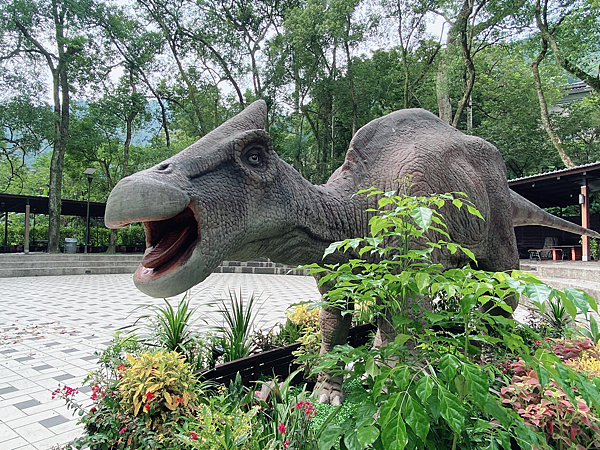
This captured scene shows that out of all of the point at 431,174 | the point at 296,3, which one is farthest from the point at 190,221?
the point at 296,3

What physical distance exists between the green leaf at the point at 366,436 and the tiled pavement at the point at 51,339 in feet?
8.59

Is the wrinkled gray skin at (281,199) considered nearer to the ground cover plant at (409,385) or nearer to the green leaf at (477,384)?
the ground cover plant at (409,385)

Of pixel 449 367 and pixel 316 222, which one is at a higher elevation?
pixel 316 222

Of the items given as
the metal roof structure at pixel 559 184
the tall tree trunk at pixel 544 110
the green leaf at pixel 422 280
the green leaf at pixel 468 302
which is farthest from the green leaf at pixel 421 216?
the tall tree trunk at pixel 544 110

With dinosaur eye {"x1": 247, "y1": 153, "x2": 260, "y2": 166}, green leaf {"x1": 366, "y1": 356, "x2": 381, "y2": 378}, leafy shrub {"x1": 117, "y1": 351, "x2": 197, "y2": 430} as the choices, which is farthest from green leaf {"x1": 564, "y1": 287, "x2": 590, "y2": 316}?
leafy shrub {"x1": 117, "y1": 351, "x2": 197, "y2": 430}

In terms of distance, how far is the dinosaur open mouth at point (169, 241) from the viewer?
156 centimetres

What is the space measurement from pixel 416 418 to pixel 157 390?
1704 millimetres

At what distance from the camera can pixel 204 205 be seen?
62.9 inches

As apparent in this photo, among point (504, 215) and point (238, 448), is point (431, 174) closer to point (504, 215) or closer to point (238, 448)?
point (504, 215)

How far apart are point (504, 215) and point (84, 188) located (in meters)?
27.3

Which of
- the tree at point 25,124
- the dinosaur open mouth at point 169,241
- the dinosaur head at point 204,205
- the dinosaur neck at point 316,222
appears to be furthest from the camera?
the tree at point 25,124

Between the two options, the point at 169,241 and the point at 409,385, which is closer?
the point at 409,385

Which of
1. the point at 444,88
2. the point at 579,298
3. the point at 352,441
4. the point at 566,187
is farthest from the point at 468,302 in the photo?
the point at 566,187

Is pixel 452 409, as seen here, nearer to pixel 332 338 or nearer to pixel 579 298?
pixel 579 298
